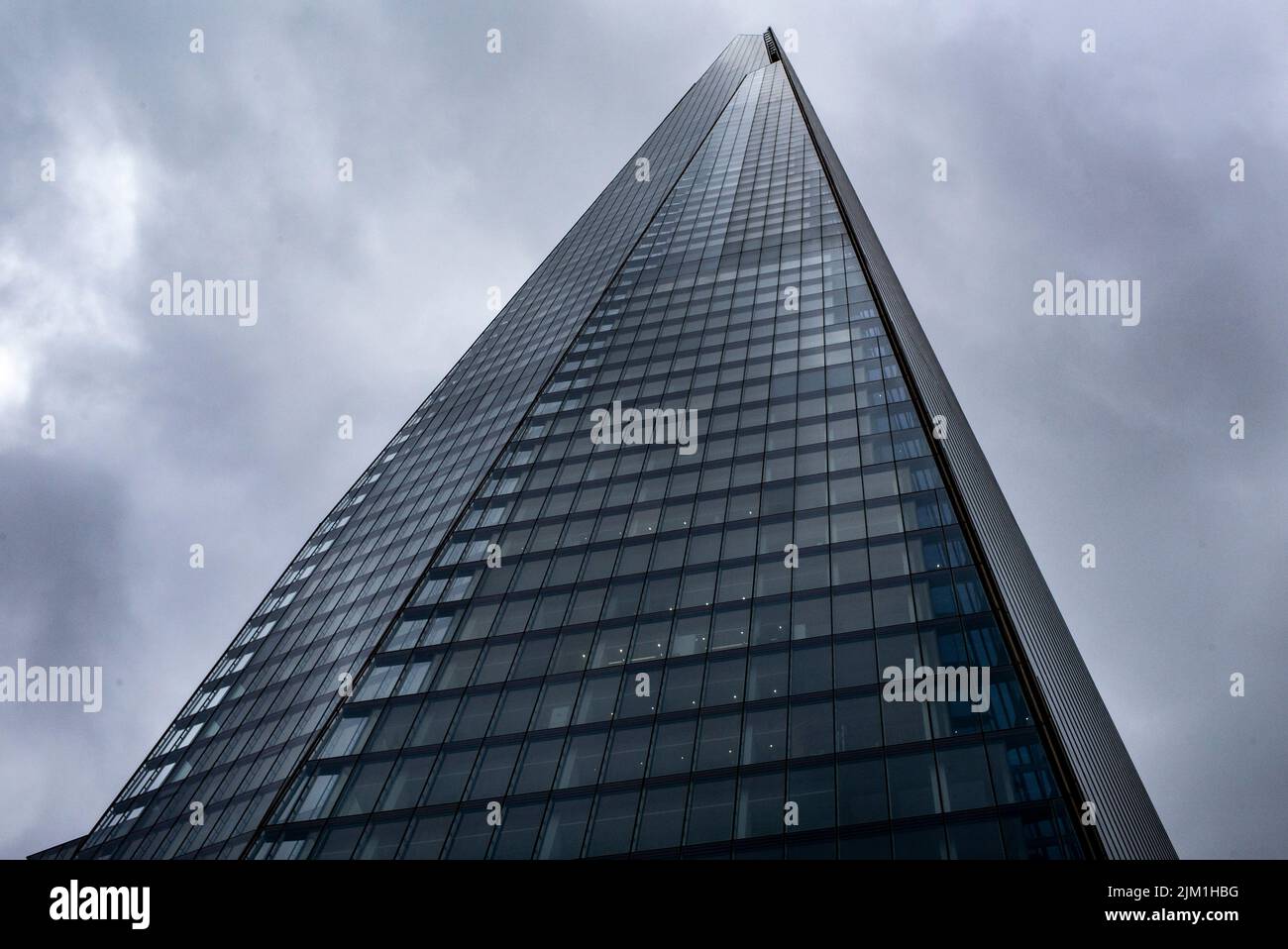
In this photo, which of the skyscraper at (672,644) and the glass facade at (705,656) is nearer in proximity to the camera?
the glass facade at (705,656)

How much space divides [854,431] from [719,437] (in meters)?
7.40

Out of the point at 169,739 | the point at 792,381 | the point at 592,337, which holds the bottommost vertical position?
the point at 169,739

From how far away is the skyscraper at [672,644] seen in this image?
1143 inches

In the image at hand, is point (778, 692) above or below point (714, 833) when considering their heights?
above

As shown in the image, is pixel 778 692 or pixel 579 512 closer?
pixel 778 692

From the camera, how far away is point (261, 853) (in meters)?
34.2

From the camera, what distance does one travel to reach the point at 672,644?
37344 millimetres

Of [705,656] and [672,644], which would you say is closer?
[705,656]

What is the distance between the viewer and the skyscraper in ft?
95.2

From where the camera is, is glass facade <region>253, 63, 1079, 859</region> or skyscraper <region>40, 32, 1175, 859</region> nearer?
glass facade <region>253, 63, 1079, 859</region>

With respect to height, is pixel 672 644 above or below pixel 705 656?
above
